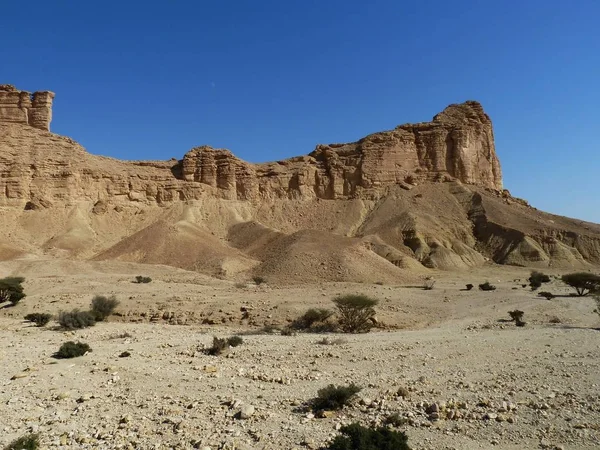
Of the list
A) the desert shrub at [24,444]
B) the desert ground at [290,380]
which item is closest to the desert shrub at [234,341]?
the desert ground at [290,380]

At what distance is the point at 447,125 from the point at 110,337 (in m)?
65.5

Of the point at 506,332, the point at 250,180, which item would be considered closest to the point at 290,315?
the point at 506,332

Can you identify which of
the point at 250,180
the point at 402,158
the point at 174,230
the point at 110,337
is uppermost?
the point at 402,158

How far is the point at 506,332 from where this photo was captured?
1446 centimetres

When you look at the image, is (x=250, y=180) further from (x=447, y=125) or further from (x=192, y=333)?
(x=192, y=333)

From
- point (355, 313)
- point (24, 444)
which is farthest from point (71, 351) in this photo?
point (355, 313)

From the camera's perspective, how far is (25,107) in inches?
2457

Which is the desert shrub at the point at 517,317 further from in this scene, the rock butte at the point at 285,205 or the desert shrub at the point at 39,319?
the desert shrub at the point at 39,319

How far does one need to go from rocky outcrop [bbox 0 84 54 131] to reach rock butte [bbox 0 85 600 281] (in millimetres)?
143

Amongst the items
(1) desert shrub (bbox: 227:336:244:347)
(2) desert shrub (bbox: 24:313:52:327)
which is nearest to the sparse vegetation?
(1) desert shrub (bbox: 227:336:244:347)

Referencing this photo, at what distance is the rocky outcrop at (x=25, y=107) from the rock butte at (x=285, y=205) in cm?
14

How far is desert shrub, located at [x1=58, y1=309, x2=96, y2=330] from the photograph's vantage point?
1634 cm

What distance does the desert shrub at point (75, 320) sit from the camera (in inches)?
643

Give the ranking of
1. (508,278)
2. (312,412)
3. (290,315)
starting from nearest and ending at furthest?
1. (312,412)
2. (290,315)
3. (508,278)
